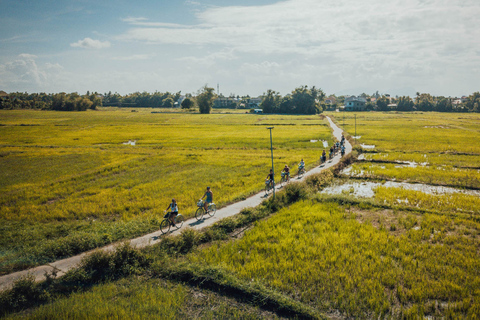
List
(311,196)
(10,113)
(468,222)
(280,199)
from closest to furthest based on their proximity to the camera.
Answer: (468,222)
(280,199)
(311,196)
(10,113)

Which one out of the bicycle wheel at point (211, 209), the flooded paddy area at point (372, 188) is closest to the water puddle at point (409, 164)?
the flooded paddy area at point (372, 188)

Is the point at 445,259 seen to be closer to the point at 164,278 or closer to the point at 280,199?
the point at 280,199

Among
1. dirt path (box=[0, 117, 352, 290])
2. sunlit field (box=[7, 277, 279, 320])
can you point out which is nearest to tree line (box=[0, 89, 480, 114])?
dirt path (box=[0, 117, 352, 290])

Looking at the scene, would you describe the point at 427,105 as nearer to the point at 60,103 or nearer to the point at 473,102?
the point at 473,102

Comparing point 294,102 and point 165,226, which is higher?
point 294,102

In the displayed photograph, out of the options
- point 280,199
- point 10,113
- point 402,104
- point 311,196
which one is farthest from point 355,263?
point 402,104

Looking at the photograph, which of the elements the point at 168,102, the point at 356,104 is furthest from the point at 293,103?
the point at 168,102
